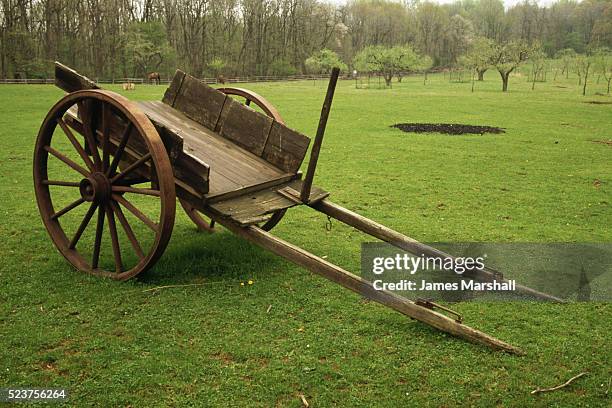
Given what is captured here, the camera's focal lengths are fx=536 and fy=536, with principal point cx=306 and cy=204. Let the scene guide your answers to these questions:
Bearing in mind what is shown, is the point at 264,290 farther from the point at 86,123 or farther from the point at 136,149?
the point at 86,123

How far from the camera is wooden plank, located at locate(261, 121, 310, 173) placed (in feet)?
16.1

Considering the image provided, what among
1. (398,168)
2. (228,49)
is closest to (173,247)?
(398,168)

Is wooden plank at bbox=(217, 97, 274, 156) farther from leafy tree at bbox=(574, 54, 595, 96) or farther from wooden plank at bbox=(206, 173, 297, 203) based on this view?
leafy tree at bbox=(574, 54, 595, 96)

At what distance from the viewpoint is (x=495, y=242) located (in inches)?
231

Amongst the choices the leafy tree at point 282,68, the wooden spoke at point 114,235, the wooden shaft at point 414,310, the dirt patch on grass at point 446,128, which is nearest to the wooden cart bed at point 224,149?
the wooden spoke at point 114,235

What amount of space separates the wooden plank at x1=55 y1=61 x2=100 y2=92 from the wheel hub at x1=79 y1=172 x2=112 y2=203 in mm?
782

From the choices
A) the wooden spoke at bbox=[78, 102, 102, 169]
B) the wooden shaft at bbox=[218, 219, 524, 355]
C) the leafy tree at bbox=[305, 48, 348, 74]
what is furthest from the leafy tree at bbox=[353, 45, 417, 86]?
the wooden shaft at bbox=[218, 219, 524, 355]

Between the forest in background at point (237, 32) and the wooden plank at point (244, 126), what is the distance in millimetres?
39059

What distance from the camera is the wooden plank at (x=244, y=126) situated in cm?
516

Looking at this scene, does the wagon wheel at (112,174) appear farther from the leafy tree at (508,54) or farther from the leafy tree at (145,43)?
the leafy tree at (145,43)

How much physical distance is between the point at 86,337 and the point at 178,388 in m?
0.97

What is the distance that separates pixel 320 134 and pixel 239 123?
1663 mm

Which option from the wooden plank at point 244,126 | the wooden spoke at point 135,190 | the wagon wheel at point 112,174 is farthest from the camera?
the wooden plank at point 244,126

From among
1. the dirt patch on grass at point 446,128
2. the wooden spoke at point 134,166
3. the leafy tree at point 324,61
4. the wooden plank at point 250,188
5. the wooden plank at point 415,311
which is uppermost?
the leafy tree at point 324,61
